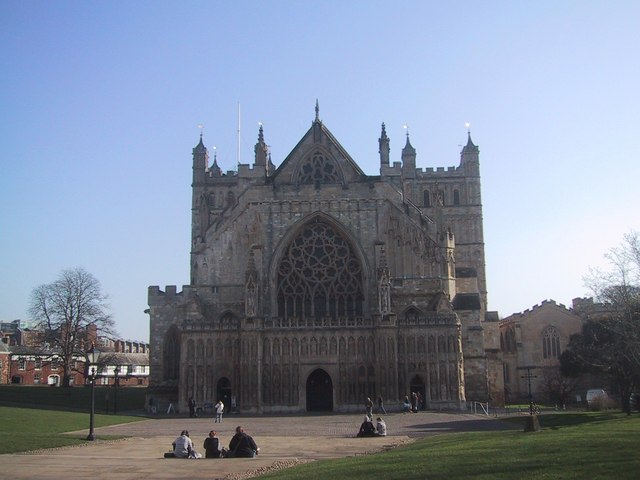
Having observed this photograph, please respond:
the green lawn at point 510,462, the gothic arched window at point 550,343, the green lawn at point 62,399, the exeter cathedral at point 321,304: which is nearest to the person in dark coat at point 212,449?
the green lawn at point 510,462

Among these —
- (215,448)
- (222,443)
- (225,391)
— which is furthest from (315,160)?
(215,448)

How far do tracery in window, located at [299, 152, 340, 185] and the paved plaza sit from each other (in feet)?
67.3

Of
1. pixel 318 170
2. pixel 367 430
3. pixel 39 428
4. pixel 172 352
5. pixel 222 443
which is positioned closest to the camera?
pixel 222 443

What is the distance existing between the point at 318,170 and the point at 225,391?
18.8 meters

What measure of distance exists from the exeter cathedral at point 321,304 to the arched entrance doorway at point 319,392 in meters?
0.09

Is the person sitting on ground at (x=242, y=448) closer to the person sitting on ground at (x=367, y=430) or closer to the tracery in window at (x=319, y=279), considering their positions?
the person sitting on ground at (x=367, y=430)

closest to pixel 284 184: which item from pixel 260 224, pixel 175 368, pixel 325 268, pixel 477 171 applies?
pixel 260 224

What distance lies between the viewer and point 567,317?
75688mm

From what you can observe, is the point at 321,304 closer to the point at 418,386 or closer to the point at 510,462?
the point at 418,386

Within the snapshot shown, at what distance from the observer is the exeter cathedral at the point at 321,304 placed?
52.2 m

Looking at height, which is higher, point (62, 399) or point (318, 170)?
point (318, 170)

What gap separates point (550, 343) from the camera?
75.2m

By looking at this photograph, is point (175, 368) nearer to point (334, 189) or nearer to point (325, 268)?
point (325, 268)

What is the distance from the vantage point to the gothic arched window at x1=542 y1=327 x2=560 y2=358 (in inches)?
2953
